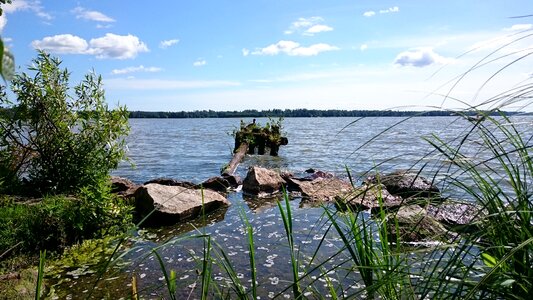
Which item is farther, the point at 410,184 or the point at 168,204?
the point at 168,204

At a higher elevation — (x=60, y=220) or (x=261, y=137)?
(x=261, y=137)

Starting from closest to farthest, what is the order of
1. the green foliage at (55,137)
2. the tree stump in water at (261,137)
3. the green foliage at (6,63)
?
1. the green foliage at (6,63)
2. the green foliage at (55,137)
3. the tree stump in water at (261,137)

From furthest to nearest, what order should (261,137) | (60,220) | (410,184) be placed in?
(261,137), (60,220), (410,184)

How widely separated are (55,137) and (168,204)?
281 cm

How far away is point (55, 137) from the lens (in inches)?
333

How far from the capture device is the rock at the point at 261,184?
13312 millimetres

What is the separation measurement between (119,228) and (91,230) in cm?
54

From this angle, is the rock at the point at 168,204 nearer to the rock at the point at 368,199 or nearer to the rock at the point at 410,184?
the rock at the point at 368,199

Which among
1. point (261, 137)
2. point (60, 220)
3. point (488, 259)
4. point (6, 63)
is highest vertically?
point (6, 63)

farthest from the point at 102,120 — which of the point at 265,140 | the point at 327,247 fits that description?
the point at 265,140

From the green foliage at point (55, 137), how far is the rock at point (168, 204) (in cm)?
151

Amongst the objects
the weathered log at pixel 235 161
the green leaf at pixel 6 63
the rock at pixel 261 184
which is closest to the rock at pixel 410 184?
the green leaf at pixel 6 63

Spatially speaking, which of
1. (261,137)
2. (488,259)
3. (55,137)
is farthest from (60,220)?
(261,137)

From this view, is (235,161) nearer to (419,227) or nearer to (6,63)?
(419,227)
